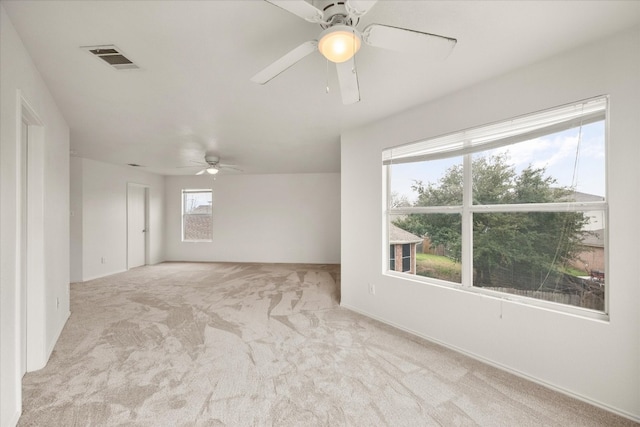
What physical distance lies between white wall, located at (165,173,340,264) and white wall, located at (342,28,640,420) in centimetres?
438

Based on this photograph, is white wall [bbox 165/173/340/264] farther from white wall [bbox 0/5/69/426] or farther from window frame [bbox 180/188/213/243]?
white wall [bbox 0/5/69/426]

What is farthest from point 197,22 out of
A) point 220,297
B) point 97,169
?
point 97,169

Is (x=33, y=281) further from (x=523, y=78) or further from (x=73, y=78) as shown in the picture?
(x=523, y=78)

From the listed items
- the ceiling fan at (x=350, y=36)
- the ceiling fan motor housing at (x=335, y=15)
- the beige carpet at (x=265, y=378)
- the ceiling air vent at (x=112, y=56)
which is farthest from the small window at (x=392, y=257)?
the ceiling air vent at (x=112, y=56)

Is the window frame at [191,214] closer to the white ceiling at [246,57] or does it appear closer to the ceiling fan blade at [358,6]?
the white ceiling at [246,57]

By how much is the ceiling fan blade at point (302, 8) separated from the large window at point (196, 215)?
24.0 ft

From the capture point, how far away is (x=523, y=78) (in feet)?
Answer: 7.34

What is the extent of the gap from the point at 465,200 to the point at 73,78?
141 inches

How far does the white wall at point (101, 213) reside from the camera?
541 centimetres

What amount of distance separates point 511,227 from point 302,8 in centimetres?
232

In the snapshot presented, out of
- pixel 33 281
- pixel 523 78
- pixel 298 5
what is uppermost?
pixel 523 78

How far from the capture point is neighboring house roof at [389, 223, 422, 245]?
3277 mm

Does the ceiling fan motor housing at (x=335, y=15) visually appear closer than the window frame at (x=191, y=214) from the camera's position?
Yes

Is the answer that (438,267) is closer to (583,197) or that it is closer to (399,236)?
(399,236)
